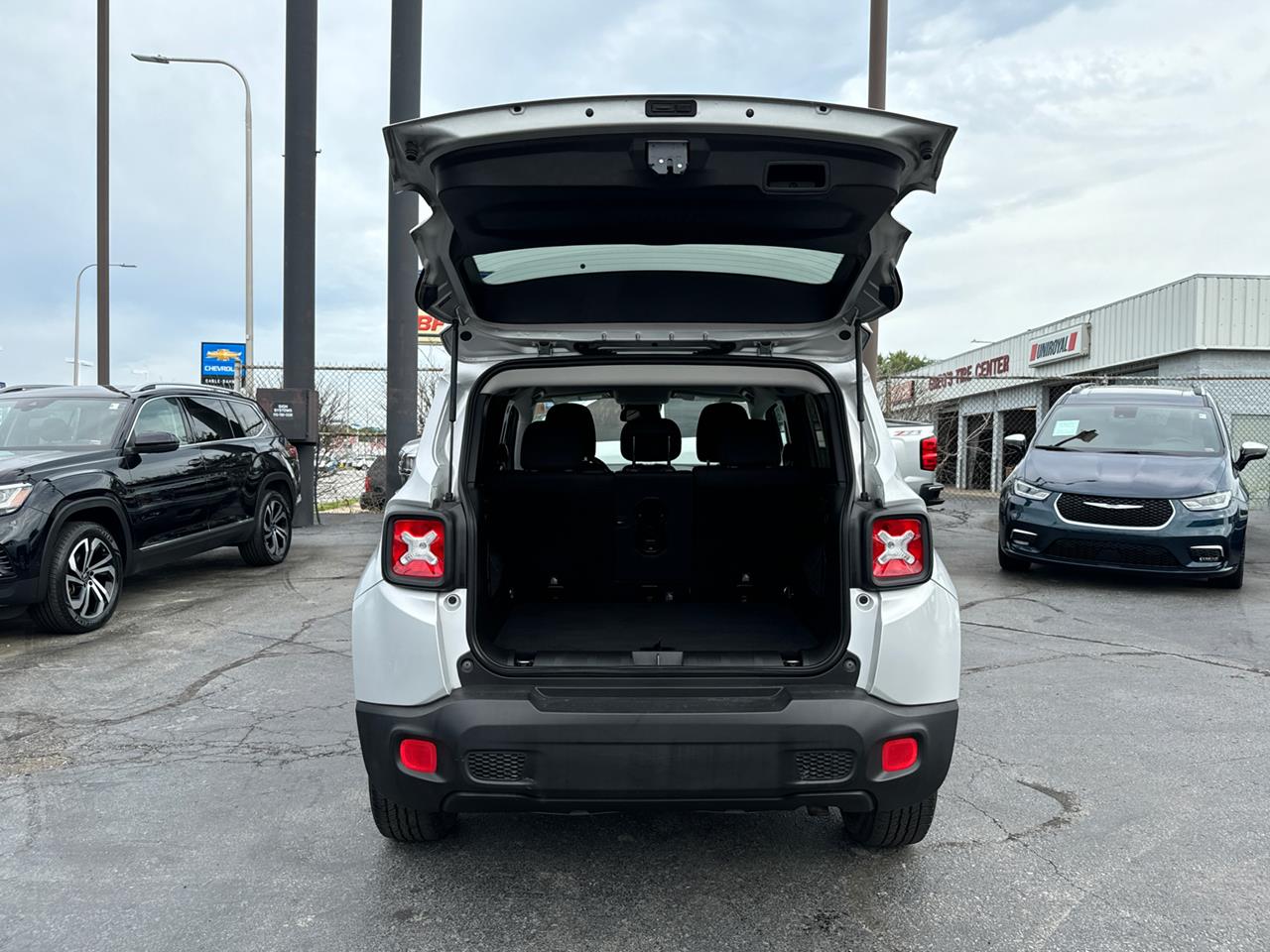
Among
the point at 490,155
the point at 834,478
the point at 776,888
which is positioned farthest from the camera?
the point at 834,478

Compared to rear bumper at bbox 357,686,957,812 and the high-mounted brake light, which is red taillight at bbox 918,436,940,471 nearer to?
the high-mounted brake light

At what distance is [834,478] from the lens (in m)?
3.35

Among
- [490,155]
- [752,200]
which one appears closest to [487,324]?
[490,155]

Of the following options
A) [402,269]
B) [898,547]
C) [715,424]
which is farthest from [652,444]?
[402,269]

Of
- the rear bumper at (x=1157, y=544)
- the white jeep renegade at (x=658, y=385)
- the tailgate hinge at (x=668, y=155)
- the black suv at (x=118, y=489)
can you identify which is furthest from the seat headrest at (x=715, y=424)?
the rear bumper at (x=1157, y=544)

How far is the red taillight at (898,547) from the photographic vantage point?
272 centimetres

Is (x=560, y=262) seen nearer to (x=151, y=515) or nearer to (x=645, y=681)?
(x=645, y=681)

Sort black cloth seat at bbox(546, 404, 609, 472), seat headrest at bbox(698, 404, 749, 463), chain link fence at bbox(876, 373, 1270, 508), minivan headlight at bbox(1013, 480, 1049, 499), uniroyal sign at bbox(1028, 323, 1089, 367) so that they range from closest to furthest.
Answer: black cloth seat at bbox(546, 404, 609, 472), seat headrest at bbox(698, 404, 749, 463), minivan headlight at bbox(1013, 480, 1049, 499), chain link fence at bbox(876, 373, 1270, 508), uniroyal sign at bbox(1028, 323, 1089, 367)

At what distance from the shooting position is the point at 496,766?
2.54m

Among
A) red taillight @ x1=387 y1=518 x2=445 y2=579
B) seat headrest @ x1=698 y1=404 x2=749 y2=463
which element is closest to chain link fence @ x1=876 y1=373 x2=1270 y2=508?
seat headrest @ x1=698 y1=404 x2=749 y2=463

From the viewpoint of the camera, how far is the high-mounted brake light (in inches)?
107

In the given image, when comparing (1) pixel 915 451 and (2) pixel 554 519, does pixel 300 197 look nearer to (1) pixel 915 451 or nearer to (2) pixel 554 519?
(1) pixel 915 451

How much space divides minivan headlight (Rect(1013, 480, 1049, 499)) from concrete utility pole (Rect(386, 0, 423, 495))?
7.64 meters

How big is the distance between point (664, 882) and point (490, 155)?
2181 mm
